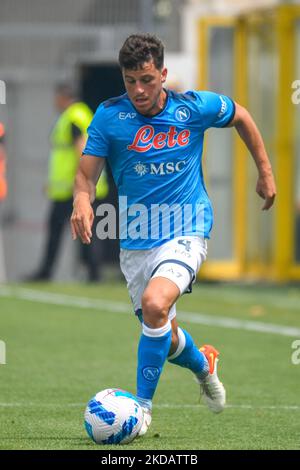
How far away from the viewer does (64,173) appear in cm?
1817

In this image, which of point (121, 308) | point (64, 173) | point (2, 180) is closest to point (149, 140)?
point (121, 308)

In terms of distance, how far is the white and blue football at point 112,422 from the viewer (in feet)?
23.3

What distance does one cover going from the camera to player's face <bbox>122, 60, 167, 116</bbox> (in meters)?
7.50

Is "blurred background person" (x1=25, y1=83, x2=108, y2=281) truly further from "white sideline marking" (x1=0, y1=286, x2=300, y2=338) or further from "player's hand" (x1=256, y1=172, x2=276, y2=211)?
"player's hand" (x1=256, y1=172, x2=276, y2=211)

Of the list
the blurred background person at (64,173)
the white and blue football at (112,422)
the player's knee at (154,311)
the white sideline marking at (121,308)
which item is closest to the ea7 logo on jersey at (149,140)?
the player's knee at (154,311)

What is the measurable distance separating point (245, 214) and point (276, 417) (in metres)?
10.7

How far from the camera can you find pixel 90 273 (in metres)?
18.1

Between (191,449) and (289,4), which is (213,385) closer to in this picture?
(191,449)

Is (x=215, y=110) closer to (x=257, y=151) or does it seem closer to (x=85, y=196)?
(x=257, y=151)

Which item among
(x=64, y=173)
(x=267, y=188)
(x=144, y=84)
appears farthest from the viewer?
(x=64, y=173)

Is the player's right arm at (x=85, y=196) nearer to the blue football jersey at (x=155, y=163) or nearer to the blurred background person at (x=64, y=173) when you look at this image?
the blue football jersey at (x=155, y=163)

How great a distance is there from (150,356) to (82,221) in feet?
2.51

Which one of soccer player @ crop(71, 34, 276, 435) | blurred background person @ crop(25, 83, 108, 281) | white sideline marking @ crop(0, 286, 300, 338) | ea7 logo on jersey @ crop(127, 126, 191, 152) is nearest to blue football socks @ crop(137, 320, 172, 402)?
soccer player @ crop(71, 34, 276, 435)

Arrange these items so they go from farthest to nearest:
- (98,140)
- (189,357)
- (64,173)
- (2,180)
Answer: (2,180), (64,173), (189,357), (98,140)
